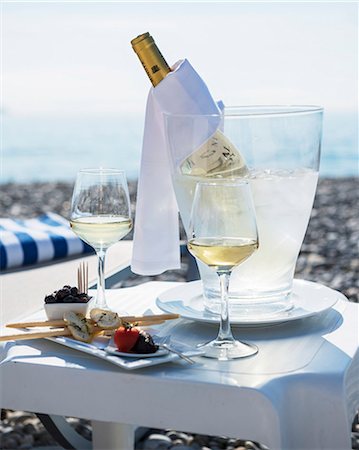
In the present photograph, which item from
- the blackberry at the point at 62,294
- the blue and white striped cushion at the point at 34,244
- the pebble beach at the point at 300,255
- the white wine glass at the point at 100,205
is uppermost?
the white wine glass at the point at 100,205

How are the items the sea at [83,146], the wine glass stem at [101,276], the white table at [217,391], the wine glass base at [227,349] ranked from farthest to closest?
the sea at [83,146], the wine glass stem at [101,276], the wine glass base at [227,349], the white table at [217,391]

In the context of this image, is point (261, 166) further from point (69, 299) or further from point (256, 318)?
point (69, 299)

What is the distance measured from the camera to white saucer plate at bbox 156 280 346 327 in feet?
4.35

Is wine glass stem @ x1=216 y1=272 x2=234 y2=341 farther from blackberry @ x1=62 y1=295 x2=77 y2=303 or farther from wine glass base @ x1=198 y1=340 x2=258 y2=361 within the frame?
blackberry @ x1=62 y1=295 x2=77 y2=303

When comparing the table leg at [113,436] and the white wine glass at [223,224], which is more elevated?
the white wine glass at [223,224]

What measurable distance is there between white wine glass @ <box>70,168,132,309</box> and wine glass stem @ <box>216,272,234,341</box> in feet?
0.91

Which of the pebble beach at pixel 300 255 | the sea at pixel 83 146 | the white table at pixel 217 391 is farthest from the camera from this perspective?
the sea at pixel 83 146

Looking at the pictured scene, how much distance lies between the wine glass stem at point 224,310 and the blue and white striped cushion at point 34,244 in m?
1.38

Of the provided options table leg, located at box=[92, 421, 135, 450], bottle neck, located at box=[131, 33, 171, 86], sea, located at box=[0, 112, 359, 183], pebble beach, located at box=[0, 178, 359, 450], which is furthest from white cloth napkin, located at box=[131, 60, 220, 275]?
sea, located at box=[0, 112, 359, 183]

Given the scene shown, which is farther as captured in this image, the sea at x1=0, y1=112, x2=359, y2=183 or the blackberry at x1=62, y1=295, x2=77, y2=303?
the sea at x1=0, y1=112, x2=359, y2=183

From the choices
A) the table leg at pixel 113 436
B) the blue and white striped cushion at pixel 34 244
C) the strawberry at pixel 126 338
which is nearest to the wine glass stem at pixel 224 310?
the strawberry at pixel 126 338

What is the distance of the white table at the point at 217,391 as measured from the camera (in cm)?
109

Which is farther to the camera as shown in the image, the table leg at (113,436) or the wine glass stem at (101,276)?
the table leg at (113,436)

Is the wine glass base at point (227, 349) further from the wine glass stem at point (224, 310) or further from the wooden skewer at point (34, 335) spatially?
the wooden skewer at point (34, 335)
